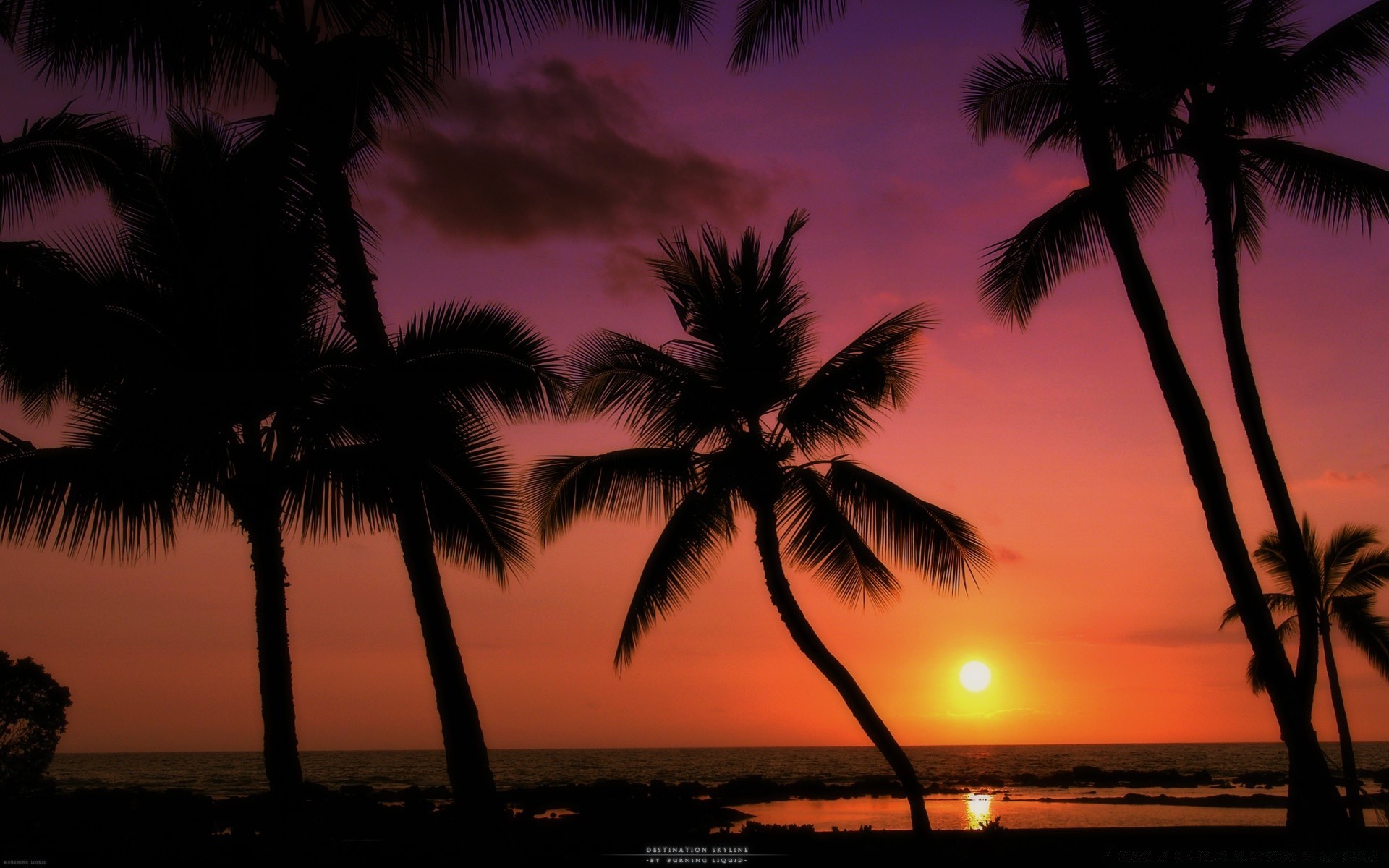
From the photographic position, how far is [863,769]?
64375mm

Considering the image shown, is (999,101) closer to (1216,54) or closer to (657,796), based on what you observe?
(1216,54)

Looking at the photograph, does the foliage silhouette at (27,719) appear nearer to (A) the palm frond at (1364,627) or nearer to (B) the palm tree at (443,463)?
(B) the palm tree at (443,463)

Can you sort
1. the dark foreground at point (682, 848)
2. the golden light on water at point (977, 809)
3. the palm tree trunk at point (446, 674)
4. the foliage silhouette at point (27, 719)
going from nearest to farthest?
the dark foreground at point (682, 848)
the palm tree trunk at point (446, 674)
the foliage silhouette at point (27, 719)
the golden light on water at point (977, 809)

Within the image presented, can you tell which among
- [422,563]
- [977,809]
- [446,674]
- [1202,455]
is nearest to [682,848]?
[446,674]

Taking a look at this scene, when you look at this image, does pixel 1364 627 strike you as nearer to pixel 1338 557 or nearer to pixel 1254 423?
pixel 1338 557

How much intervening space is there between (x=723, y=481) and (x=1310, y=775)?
6.33m

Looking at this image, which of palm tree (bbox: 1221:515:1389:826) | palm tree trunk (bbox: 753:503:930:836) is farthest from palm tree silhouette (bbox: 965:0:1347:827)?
palm tree (bbox: 1221:515:1389:826)

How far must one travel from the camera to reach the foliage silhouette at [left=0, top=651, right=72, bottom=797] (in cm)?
1794

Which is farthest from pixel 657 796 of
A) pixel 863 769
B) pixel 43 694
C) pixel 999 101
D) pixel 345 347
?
pixel 863 769

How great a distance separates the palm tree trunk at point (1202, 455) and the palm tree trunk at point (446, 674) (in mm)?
6899

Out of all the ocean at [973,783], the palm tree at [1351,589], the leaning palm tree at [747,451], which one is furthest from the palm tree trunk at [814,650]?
the palm tree at [1351,589]

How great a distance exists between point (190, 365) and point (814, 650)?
7.44 metres

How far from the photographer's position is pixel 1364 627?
72.8ft

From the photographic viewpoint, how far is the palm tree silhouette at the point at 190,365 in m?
8.20
